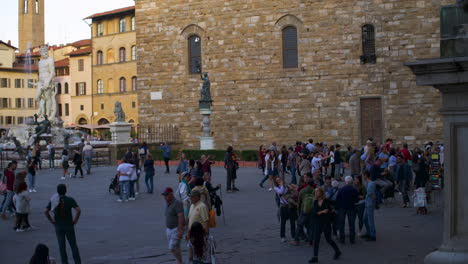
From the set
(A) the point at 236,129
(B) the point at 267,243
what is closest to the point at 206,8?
(A) the point at 236,129

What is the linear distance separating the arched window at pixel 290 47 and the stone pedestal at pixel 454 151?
68.5 feet

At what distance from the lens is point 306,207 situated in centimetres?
1107

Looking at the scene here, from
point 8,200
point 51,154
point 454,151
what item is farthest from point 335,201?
point 51,154

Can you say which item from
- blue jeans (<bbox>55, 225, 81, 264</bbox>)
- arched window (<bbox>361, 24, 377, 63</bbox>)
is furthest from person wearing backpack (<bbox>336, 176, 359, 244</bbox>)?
arched window (<bbox>361, 24, 377, 63</bbox>)

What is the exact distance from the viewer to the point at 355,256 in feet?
36.0

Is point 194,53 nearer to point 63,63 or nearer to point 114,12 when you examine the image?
point 114,12

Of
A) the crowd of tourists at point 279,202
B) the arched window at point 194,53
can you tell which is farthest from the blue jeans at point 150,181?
the arched window at point 194,53

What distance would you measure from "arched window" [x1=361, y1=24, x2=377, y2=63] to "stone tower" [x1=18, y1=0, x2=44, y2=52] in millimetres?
81476

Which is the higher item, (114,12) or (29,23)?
(29,23)

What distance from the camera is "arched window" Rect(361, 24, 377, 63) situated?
2744 cm

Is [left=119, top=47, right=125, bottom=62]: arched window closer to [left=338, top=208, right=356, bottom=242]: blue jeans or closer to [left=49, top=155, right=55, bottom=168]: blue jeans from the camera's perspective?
[left=49, top=155, right=55, bottom=168]: blue jeans

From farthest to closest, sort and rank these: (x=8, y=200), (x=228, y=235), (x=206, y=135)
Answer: (x=206, y=135), (x=8, y=200), (x=228, y=235)

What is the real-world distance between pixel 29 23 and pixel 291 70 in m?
80.8

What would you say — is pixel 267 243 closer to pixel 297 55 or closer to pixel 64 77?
pixel 297 55
